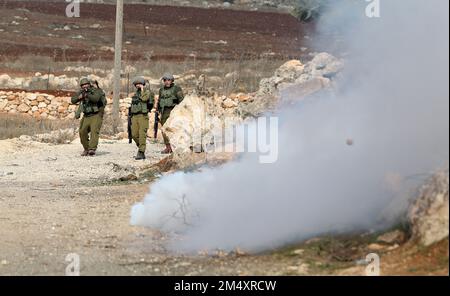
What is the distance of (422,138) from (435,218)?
1.13 m

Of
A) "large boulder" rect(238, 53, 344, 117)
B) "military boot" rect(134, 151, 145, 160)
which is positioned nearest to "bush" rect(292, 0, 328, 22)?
"large boulder" rect(238, 53, 344, 117)

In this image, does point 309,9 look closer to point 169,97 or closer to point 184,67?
point 169,97

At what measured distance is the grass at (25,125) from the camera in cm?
1950

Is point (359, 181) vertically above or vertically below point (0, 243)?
above

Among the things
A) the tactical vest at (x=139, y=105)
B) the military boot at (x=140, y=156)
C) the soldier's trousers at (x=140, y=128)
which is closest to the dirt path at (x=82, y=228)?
the military boot at (x=140, y=156)

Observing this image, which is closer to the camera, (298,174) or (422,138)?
(422,138)

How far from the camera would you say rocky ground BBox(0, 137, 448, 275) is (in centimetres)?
709

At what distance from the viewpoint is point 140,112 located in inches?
607

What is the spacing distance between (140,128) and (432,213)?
29.5 ft

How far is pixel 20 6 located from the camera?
176 feet

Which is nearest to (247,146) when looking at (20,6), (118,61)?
(118,61)

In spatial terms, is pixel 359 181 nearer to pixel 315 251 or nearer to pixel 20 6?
pixel 315 251

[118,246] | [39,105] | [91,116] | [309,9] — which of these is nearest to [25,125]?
[39,105]

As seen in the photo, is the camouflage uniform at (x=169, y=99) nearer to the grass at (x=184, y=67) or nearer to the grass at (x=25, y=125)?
the grass at (x=25, y=125)
